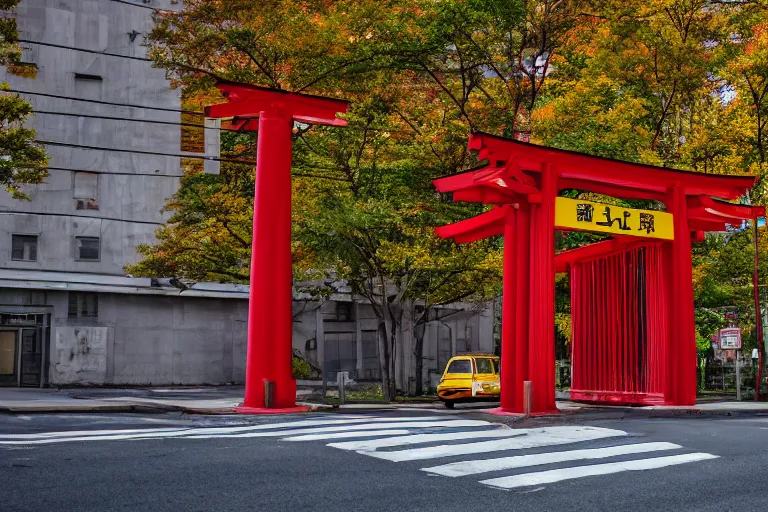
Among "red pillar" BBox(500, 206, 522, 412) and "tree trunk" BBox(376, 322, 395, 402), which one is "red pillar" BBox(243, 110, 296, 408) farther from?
"tree trunk" BBox(376, 322, 395, 402)

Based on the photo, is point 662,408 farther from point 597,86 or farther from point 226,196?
point 226,196

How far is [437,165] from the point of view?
104 ft

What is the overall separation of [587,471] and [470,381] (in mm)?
17348

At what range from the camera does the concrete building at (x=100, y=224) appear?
124 feet

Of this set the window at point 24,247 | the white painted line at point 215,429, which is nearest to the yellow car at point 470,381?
the white painted line at point 215,429

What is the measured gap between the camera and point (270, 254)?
21.2 meters

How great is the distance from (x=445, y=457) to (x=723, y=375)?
30.4 m

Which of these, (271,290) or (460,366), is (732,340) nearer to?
(460,366)

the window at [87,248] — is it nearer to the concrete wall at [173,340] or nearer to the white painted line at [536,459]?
the concrete wall at [173,340]

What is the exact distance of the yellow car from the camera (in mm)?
28516

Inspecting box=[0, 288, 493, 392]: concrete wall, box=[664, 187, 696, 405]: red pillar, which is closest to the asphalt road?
box=[664, 187, 696, 405]: red pillar

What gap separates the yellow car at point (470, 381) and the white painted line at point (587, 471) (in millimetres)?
15669

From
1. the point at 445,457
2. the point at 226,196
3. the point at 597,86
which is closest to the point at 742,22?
the point at 597,86

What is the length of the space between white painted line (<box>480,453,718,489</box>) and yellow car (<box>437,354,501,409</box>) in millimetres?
15669
